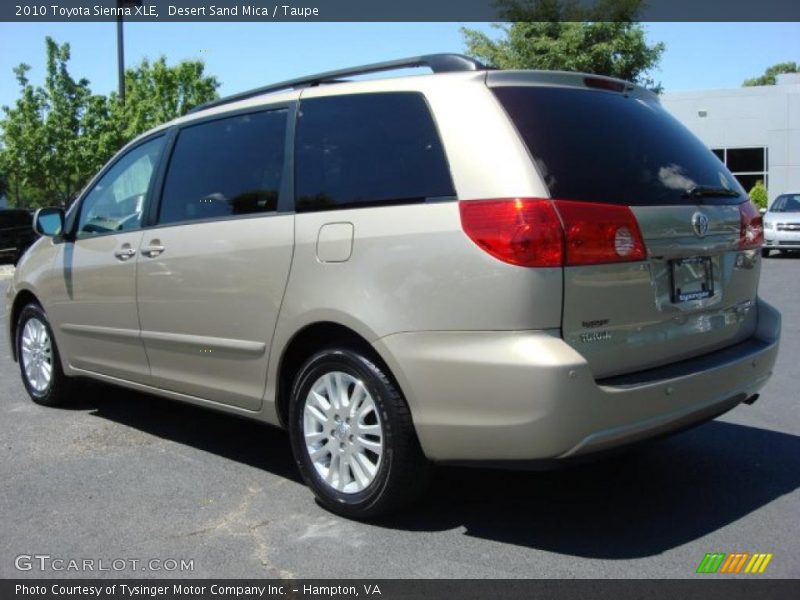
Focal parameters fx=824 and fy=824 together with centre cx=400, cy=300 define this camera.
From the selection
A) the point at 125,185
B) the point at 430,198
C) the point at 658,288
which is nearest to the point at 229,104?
the point at 125,185

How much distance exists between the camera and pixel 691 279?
3.51 m

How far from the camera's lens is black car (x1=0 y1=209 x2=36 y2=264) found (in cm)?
2220

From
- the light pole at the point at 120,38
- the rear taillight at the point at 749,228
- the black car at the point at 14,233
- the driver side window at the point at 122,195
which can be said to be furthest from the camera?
the black car at the point at 14,233

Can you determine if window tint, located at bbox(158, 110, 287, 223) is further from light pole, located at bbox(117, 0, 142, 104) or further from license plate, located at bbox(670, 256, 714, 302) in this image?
light pole, located at bbox(117, 0, 142, 104)

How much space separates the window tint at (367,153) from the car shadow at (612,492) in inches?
57.5

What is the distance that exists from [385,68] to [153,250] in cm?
171

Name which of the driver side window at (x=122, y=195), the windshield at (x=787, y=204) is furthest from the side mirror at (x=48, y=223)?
the windshield at (x=787, y=204)

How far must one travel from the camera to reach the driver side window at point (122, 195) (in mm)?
4918

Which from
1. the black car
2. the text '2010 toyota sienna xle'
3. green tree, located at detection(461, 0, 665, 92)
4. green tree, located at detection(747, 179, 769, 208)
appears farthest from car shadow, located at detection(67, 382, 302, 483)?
green tree, located at detection(747, 179, 769, 208)

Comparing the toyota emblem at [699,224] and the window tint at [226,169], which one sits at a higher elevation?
the window tint at [226,169]

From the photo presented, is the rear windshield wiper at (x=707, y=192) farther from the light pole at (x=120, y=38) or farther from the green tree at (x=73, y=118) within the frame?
the green tree at (x=73, y=118)

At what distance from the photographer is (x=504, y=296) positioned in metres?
3.05

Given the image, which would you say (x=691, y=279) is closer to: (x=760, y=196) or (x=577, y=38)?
(x=577, y=38)

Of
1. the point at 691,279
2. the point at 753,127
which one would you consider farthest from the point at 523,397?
the point at 753,127
